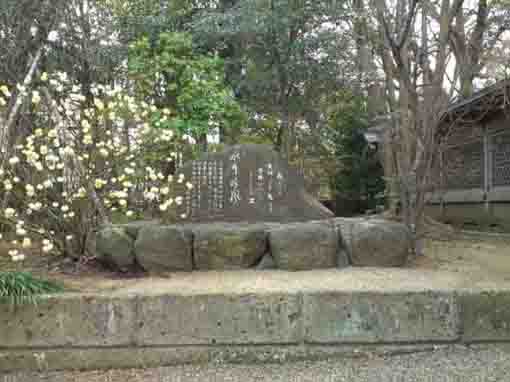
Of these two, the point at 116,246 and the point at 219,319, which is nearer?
the point at 219,319

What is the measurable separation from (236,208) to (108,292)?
1.56 metres

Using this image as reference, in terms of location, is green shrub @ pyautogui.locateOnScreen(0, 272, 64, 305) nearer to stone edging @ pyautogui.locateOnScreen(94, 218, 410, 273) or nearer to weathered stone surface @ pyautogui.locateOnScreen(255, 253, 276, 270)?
stone edging @ pyautogui.locateOnScreen(94, 218, 410, 273)

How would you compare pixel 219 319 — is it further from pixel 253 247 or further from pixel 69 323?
pixel 69 323

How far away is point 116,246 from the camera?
365 cm

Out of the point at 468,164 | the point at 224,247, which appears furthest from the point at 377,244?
the point at 468,164

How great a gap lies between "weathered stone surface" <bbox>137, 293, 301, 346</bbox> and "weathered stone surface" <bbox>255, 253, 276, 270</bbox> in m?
0.79

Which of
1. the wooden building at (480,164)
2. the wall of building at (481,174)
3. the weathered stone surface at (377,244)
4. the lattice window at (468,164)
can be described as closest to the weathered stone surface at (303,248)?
the weathered stone surface at (377,244)

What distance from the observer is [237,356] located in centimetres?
287

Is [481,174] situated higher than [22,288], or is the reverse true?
[481,174]

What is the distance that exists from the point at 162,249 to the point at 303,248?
128cm

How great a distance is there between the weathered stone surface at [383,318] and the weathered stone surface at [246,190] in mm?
1339

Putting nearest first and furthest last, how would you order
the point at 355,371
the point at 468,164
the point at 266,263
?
the point at 355,371
the point at 266,263
the point at 468,164

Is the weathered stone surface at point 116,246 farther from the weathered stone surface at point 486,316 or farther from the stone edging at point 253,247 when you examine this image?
the weathered stone surface at point 486,316

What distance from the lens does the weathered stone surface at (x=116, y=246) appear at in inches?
143
